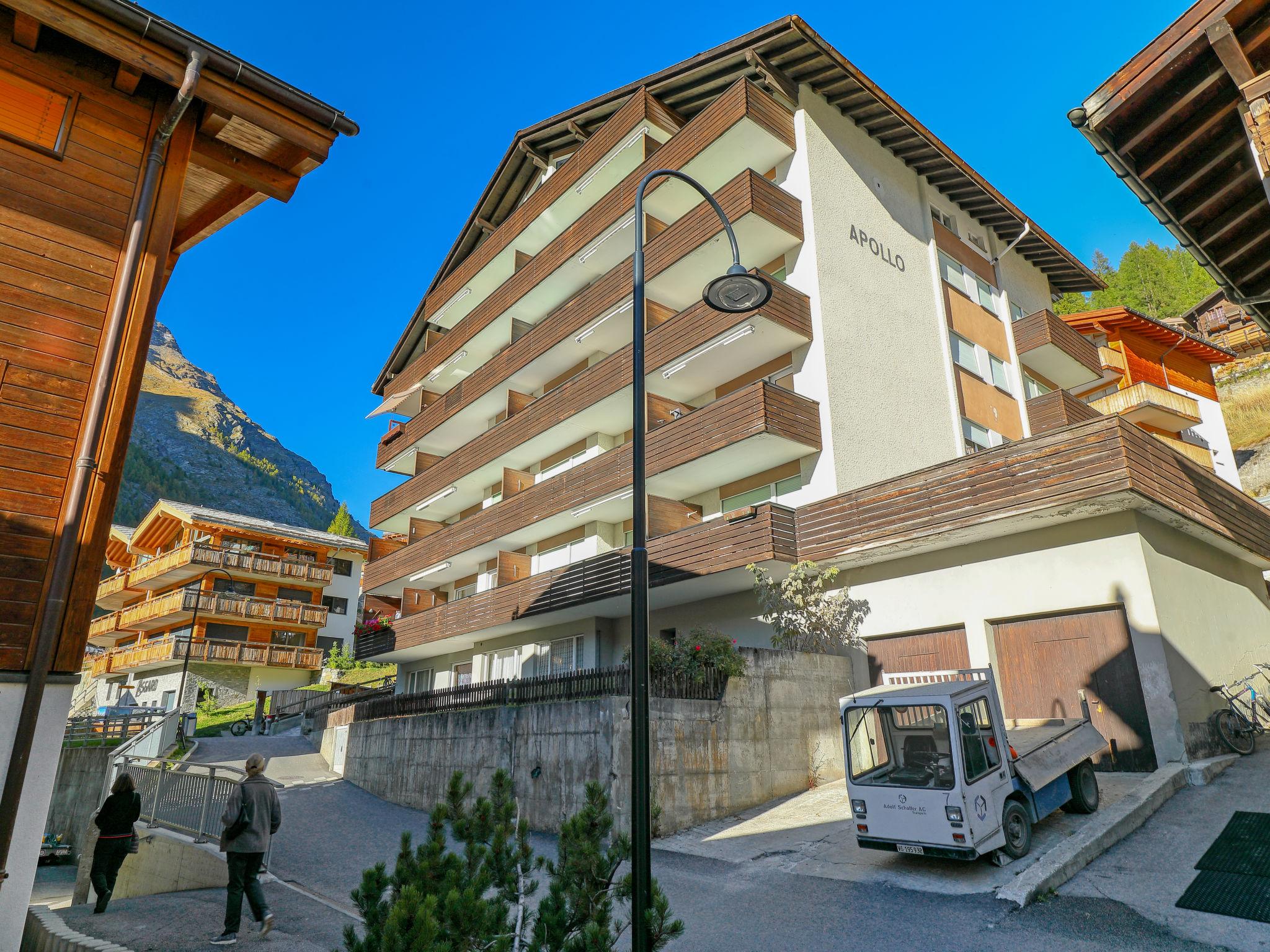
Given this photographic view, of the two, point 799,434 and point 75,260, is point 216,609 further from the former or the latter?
point 75,260

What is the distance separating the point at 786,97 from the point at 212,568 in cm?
4089

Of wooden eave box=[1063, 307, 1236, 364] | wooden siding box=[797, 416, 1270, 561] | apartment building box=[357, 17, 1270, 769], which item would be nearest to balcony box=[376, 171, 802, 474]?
apartment building box=[357, 17, 1270, 769]

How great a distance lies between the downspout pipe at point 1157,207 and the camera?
29.7 ft

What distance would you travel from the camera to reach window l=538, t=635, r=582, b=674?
2495 cm

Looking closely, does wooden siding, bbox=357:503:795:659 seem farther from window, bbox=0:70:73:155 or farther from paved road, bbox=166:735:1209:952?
window, bbox=0:70:73:155

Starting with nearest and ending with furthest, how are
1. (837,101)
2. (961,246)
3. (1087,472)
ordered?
(1087,472)
(837,101)
(961,246)

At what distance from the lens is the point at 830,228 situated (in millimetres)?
21891

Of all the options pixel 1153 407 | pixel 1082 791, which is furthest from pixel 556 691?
pixel 1153 407

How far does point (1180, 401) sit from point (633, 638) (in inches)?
1430

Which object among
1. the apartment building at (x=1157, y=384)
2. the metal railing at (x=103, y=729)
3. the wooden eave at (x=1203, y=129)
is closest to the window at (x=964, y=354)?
the apartment building at (x=1157, y=384)

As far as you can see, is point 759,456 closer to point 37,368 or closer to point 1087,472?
point 1087,472

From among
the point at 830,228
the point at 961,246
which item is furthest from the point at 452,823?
the point at 961,246

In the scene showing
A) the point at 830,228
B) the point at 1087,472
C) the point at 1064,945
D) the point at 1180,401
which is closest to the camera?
the point at 1064,945

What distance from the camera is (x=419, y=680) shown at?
3450cm
